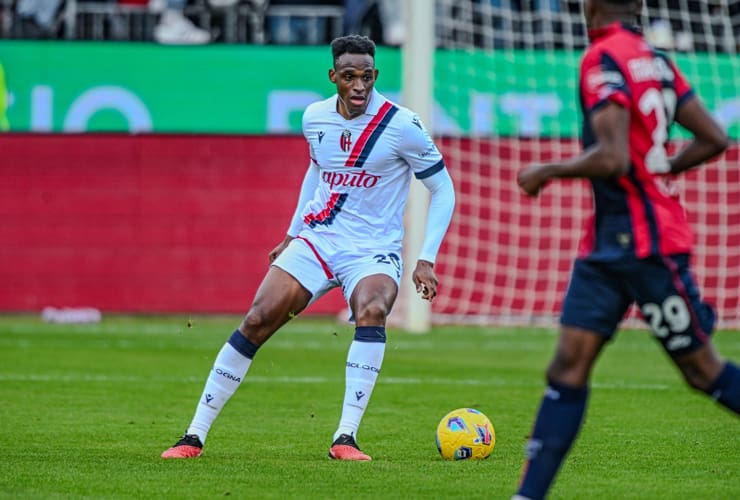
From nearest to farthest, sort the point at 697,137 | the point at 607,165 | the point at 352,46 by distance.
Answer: the point at 607,165
the point at 697,137
the point at 352,46

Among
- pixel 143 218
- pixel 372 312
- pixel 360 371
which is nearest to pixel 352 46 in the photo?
pixel 372 312

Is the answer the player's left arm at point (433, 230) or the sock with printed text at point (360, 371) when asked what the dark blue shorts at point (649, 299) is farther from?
the sock with printed text at point (360, 371)

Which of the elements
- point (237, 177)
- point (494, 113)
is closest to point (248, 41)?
point (237, 177)

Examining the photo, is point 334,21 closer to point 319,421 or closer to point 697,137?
point 319,421

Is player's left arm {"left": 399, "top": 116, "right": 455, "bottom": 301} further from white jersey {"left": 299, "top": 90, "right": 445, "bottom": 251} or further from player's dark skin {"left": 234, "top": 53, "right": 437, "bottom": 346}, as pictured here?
player's dark skin {"left": 234, "top": 53, "right": 437, "bottom": 346}

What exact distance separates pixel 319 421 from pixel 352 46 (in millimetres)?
2817

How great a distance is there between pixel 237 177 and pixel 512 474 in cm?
1308

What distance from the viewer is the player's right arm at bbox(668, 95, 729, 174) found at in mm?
5508

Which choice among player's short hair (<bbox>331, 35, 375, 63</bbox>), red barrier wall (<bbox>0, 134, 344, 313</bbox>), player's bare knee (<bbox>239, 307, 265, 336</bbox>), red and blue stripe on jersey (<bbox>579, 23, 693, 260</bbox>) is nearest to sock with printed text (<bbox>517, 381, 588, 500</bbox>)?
red and blue stripe on jersey (<bbox>579, 23, 693, 260</bbox>)

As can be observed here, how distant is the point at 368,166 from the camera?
309 inches

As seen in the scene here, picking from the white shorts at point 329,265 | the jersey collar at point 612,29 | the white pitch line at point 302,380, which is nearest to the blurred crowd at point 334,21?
the white pitch line at point 302,380

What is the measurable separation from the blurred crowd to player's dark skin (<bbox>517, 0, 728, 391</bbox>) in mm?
13500

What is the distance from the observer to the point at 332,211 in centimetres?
795

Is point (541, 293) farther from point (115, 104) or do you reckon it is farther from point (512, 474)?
point (512, 474)
